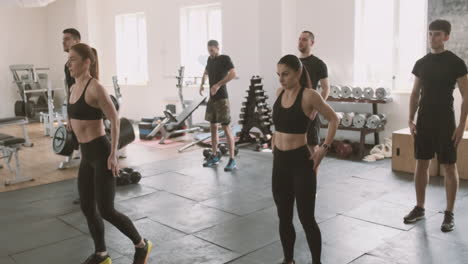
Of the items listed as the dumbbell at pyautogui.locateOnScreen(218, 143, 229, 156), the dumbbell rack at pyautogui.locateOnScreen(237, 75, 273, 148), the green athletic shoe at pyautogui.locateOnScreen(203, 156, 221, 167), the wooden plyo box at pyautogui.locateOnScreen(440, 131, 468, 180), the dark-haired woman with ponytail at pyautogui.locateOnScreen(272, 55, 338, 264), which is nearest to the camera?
the dark-haired woman with ponytail at pyautogui.locateOnScreen(272, 55, 338, 264)

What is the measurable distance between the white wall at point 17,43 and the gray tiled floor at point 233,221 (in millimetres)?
6657

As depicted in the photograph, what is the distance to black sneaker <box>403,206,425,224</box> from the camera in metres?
3.28

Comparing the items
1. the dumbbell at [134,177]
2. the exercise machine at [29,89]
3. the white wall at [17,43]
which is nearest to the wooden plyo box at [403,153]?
the dumbbell at [134,177]

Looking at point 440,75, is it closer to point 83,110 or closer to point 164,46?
point 83,110

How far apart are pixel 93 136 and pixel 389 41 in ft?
15.0

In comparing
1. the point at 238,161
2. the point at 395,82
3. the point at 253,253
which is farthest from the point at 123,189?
the point at 395,82

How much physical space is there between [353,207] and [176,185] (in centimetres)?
174

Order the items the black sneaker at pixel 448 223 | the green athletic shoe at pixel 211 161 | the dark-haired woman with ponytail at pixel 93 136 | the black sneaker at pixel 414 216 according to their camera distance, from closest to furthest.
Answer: the dark-haired woman with ponytail at pixel 93 136, the black sneaker at pixel 448 223, the black sneaker at pixel 414 216, the green athletic shoe at pixel 211 161

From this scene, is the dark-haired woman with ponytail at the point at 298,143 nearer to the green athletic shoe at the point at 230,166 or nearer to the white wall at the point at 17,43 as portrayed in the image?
the green athletic shoe at the point at 230,166

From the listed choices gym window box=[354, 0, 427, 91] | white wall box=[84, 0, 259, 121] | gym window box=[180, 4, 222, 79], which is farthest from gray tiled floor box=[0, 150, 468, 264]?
gym window box=[180, 4, 222, 79]

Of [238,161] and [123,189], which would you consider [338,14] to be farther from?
[123,189]

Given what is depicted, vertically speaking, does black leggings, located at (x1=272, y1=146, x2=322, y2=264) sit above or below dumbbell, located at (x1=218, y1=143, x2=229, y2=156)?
above

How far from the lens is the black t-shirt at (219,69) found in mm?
4957

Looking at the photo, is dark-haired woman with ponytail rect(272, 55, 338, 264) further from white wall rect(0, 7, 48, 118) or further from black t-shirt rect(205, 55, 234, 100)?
white wall rect(0, 7, 48, 118)
